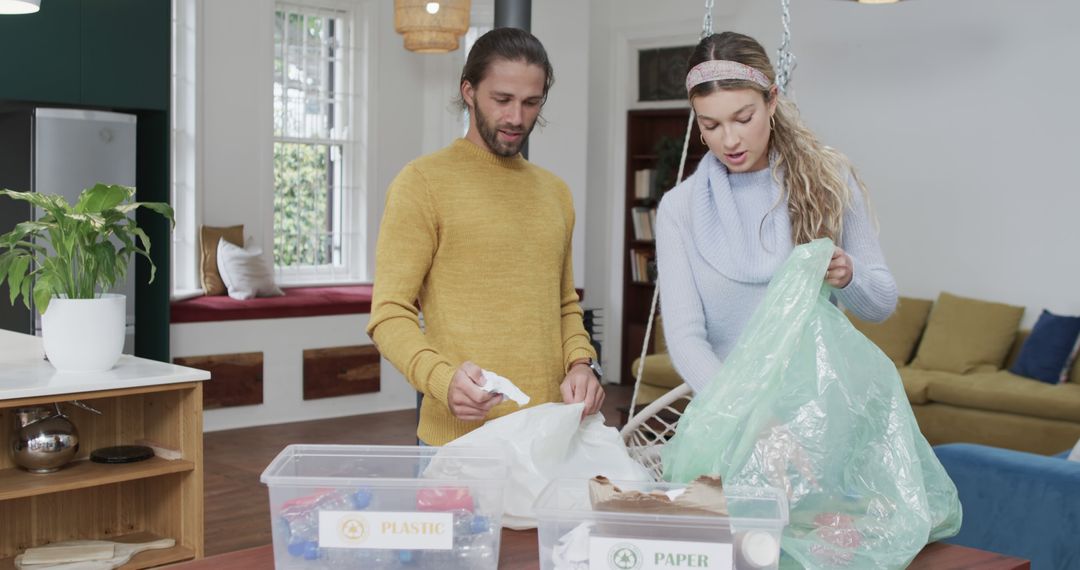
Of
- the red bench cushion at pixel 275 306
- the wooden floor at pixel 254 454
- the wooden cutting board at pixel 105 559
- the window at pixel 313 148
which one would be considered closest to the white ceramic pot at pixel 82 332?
the wooden cutting board at pixel 105 559

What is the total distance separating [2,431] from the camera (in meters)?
3.01

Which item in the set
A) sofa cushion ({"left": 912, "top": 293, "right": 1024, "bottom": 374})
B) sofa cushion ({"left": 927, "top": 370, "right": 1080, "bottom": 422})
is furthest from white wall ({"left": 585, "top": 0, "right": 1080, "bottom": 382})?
sofa cushion ({"left": 927, "top": 370, "right": 1080, "bottom": 422})

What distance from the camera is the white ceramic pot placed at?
9.34 ft

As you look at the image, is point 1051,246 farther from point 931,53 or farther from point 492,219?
point 492,219

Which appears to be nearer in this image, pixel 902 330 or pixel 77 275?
pixel 77 275

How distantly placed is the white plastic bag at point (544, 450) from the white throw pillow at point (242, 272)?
5387 mm

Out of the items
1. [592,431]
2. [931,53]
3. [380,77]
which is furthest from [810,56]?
[592,431]

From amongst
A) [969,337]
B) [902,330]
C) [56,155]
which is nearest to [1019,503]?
[969,337]

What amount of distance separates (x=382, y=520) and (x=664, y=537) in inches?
12.1

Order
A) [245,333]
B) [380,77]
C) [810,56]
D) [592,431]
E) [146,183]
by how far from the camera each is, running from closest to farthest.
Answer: [592,431], [146,183], [245,333], [810,56], [380,77]

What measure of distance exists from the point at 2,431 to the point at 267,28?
4630 mm

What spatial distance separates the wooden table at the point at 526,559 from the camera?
142cm

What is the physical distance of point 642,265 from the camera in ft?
26.3

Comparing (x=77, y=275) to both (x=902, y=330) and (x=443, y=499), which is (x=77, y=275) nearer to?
(x=443, y=499)
